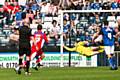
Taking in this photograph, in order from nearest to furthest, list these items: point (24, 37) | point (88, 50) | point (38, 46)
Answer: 1. point (24, 37)
2. point (38, 46)
3. point (88, 50)

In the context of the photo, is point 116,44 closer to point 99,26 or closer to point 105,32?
point 99,26

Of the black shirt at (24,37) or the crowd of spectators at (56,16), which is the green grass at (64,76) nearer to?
the black shirt at (24,37)

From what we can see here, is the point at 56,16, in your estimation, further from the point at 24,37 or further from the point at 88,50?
the point at 24,37

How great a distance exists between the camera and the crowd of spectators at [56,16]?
24641 mm

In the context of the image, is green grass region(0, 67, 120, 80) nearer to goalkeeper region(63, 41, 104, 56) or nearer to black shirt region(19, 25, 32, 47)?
black shirt region(19, 25, 32, 47)

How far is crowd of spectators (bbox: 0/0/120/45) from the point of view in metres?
24.6

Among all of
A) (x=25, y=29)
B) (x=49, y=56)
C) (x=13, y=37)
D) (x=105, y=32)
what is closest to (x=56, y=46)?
(x=49, y=56)

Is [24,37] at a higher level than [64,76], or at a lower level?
higher

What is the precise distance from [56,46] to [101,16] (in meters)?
3.07

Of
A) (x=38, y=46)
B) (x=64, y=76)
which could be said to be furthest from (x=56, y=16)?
(x=64, y=76)

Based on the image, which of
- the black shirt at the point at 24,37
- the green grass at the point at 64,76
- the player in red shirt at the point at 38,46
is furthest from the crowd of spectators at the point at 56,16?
the black shirt at the point at 24,37

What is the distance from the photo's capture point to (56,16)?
26.2m

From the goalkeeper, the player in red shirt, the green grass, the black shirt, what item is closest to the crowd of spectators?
the goalkeeper

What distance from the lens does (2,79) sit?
1558 centimetres
